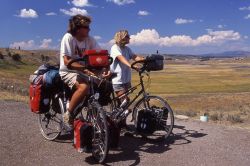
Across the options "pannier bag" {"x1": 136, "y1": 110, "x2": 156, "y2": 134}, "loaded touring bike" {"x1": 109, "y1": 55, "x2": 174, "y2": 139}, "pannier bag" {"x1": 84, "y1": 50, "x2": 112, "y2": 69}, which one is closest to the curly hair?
"pannier bag" {"x1": 84, "y1": 50, "x2": 112, "y2": 69}

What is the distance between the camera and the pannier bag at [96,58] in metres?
6.32

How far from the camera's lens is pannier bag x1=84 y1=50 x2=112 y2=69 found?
632cm

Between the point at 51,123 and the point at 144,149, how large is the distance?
2040mm

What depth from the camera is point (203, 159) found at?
21.3ft

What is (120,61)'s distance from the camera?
7.72 m

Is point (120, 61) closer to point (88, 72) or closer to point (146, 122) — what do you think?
point (146, 122)

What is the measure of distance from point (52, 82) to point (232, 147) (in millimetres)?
3188

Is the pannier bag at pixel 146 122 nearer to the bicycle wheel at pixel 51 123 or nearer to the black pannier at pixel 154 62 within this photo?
the black pannier at pixel 154 62

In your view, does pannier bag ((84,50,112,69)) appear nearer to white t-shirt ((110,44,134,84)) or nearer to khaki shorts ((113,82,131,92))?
white t-shirt ((110,44,134,84))

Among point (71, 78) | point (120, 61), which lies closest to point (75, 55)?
point (71, 78)

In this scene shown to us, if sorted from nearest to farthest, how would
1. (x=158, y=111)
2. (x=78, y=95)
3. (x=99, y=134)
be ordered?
(x=99, y=134), (x=78, y=95), (x=158, y=111)

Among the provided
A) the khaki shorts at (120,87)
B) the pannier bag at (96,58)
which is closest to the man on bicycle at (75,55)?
the pannier bag at (96,58)

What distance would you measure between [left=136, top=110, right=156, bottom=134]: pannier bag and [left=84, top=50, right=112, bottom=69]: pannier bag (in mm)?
1347

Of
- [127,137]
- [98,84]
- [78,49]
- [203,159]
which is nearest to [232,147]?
[203,159]
